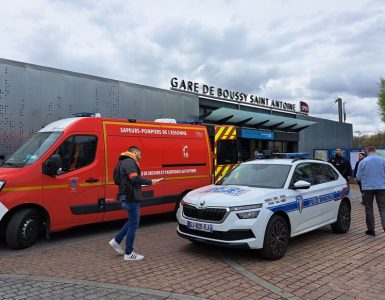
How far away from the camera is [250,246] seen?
19.2 ft

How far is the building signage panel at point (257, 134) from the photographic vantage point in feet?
66.6

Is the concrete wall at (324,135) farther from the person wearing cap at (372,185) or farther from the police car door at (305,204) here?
the police car door at (305,204)

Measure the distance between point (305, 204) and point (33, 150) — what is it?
16.7 feet

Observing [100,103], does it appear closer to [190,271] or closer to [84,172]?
[84,172]

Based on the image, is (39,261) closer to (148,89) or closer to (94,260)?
Result: (94,260)

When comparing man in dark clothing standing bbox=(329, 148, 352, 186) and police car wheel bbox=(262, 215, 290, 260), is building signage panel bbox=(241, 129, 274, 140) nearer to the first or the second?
man in dark clothing standing bbox=(329, 148, 352, 186)

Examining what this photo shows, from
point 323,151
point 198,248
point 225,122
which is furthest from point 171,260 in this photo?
point 323,151

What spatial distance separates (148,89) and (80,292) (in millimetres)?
10390

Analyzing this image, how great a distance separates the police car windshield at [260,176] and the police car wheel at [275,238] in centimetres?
68

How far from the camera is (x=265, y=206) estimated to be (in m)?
6.04

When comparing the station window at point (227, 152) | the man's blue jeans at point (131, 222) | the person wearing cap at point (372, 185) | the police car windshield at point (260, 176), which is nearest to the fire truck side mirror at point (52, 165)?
the man's blue jeans at point (131, 222)

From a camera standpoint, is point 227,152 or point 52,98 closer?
point 52,98

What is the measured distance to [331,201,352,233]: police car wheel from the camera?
8.17m

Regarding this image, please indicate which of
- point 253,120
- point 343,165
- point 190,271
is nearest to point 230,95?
point 253,120
